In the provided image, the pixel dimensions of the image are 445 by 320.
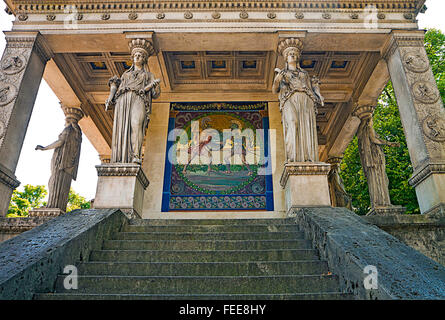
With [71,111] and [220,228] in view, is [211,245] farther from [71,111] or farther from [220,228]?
[71,111]

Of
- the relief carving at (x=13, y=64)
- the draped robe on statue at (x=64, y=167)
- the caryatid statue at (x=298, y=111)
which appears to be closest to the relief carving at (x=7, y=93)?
the relief carving at (x=13, y=64)

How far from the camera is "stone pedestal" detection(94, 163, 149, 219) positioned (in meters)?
6.53

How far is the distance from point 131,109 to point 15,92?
272 centimetres

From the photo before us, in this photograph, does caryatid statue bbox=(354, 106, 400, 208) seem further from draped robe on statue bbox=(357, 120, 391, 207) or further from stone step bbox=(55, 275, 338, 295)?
stone step bbox=(55, 275, 338, 295)

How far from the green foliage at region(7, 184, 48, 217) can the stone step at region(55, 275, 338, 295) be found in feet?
91.4

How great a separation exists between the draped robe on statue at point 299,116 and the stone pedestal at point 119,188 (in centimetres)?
318

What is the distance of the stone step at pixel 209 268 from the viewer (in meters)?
3.66

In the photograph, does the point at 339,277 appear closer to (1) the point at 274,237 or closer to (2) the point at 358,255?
(2) the point at 358,255

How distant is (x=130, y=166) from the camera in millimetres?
6746

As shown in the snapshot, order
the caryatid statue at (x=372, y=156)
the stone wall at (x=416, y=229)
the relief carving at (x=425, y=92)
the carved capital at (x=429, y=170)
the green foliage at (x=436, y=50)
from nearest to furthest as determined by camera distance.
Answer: the stone wall at (x=416, y=229), the carved capital at (x=429, y=170), the relief carving at (x=425, y=92), the caryatid statue at (x=372, y=156), the green foliage at (x=436, y=50)

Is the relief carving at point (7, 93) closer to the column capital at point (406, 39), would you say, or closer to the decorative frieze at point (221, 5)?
the decorative frieze at point (221, 5)

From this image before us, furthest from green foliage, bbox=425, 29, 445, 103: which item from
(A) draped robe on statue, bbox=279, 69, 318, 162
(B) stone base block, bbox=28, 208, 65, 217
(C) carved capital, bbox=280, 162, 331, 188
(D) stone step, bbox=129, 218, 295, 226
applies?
(B) stone base block, bbox=28, 208, 65, 217

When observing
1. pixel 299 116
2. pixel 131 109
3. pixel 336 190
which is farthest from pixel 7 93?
pixel 336 190
